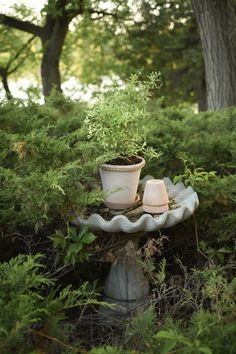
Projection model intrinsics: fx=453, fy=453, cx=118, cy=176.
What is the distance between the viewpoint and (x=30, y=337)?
1.93 metres

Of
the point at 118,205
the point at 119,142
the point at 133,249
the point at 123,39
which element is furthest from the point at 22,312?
the point at 123,39

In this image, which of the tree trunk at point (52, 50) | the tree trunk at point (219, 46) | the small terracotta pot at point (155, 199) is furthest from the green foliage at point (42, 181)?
the tree trunk at point (52, 50)

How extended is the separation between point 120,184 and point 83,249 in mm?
419

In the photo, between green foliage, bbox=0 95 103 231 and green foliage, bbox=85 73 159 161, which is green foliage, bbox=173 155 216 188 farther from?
green foliage, bbox=0 95 103 231

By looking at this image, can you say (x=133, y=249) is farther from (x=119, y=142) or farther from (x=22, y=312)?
(x=22, y=312)

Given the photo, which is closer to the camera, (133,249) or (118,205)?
(133,249)

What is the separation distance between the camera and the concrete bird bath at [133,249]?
2.31 metres

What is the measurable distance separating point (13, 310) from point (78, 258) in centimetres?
60

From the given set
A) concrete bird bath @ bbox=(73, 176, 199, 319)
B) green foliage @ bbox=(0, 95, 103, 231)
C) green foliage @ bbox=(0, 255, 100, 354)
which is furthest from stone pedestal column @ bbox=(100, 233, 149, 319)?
Answer: green foliage @ bbox=(0, 255, 100, 354)

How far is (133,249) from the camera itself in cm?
244

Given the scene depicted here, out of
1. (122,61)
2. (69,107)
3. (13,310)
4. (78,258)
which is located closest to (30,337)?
(13,310)

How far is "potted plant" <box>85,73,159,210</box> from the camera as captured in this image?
99.3 inches

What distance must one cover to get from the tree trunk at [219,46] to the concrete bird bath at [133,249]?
3.07 meters

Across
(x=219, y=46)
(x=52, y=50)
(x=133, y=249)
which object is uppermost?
(x=52, y=50)
